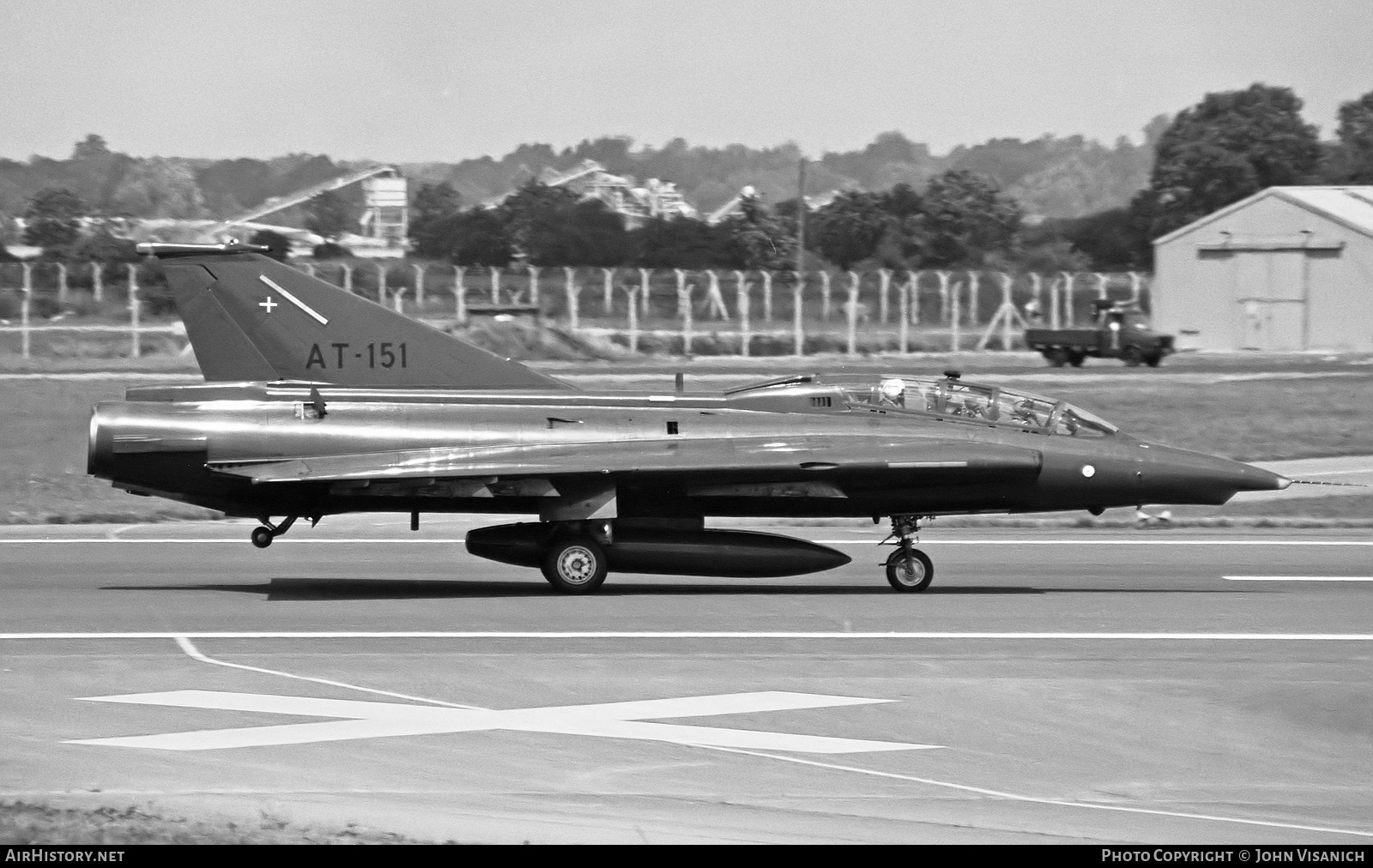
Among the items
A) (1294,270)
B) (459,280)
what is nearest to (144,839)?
(459,280)

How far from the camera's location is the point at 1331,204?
61.1m

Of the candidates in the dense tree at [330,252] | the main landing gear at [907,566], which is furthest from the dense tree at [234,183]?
the main landing gear at [907,566]

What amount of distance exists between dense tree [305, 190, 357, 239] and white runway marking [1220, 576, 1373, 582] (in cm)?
7529

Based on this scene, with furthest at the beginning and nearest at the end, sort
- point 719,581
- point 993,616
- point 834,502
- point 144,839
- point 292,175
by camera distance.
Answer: point 292,175 < point 719,581 < point 834,502 < point 993,616 < point 144,839

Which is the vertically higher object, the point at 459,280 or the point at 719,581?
the point at 459,280

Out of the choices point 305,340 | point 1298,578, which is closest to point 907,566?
point 1298,578

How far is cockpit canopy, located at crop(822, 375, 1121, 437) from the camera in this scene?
16.5 metres

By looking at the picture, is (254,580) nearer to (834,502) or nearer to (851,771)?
(834,502)

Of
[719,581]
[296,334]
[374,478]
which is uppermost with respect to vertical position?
[296,334]

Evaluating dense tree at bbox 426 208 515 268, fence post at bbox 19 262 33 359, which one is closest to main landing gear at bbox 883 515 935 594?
fence post at bbox 19 262 33 359

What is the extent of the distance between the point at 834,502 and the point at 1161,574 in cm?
406

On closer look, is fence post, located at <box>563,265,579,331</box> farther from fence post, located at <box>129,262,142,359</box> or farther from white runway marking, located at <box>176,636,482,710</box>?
white runway marking, located at <box>176,636,482,710</box>

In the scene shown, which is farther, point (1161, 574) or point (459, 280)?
point (459, 280)

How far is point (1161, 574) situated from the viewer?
17.4 m
